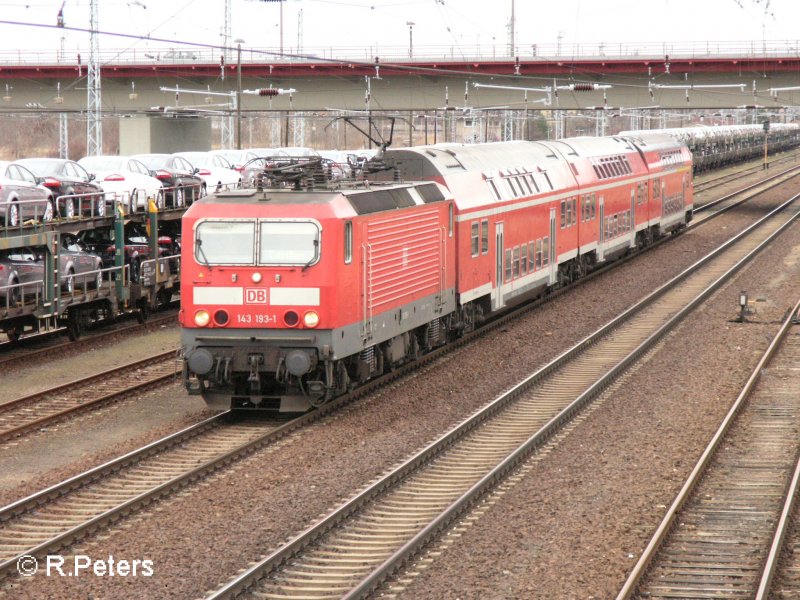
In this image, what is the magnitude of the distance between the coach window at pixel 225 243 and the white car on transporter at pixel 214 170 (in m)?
17.2

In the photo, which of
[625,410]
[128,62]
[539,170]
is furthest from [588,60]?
[625,410]

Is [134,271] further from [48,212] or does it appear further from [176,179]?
[176,179]

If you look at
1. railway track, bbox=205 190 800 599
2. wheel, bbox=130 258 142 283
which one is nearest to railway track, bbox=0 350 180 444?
railway track, bbox=205 190 800 599

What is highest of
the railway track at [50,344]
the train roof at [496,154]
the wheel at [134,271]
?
the train roof at [496,154]

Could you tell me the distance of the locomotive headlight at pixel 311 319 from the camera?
1595cm

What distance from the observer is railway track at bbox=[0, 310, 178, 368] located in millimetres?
22727

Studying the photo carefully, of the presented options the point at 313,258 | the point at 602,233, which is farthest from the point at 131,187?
the point at 313,258

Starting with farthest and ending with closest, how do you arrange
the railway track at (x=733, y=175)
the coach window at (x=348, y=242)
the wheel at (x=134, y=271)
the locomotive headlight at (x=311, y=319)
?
the railway track at (x=733, y=175)
the wheel at (x=134, y=271)
the coach window at (x=348, y=242)
the locomotive headlight at (x=311, y=319)

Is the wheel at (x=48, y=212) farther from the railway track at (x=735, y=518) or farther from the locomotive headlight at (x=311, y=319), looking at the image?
the railway track at (x=735, y=518)

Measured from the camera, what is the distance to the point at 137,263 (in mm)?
27953

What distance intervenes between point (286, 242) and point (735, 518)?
655 centimetres

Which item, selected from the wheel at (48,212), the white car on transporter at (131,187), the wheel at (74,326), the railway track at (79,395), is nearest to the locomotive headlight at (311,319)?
the railway track at (79,395)

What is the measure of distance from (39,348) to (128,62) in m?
42.8

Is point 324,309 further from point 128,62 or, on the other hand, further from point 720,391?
point 128,62
